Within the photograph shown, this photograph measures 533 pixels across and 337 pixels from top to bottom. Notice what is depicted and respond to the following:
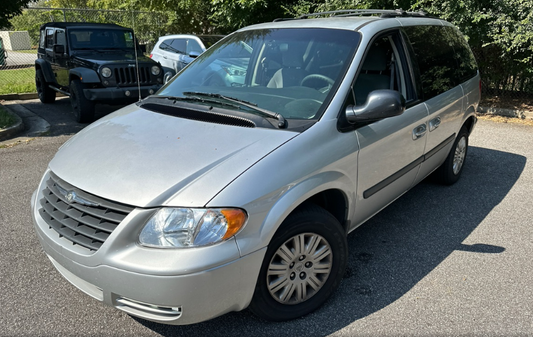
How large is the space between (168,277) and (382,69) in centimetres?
242

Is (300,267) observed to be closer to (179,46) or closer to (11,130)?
(11,130)

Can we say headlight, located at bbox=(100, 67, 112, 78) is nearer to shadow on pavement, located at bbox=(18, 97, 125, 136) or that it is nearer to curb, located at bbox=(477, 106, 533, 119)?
shadow on pavement, located at bbox=(18, 97, 125, 136)

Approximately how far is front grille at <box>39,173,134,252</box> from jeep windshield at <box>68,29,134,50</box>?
24.0 feet

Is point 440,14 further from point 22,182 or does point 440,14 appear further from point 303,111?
point 22,182

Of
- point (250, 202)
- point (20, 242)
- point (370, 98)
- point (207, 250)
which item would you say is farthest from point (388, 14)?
point (20, 242)

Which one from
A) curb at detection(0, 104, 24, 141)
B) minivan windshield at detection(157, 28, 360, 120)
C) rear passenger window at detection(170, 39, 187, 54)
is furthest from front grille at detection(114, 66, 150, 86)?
minivan windshield at detection(157, 28, 360, 120)

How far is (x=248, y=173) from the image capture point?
7.60 ft

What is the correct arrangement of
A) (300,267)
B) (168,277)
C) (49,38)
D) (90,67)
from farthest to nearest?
(49,38) < (90,67) < (300,267) < (168,277)

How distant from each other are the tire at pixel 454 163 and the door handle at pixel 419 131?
1.13m

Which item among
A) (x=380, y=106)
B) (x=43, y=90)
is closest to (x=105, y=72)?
(x=43, y=90)

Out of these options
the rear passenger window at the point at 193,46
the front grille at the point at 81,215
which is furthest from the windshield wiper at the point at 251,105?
the rear passenger window at the point at 193,46

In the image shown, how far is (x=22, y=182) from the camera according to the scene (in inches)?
204

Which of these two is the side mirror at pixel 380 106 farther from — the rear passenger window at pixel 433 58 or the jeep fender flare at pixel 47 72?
the jeep fender flare at pixel 47 72

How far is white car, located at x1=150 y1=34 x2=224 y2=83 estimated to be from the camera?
403 inches
